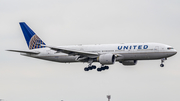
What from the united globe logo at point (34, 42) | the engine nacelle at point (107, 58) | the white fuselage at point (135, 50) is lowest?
the engine nacelle at point (107, 58)

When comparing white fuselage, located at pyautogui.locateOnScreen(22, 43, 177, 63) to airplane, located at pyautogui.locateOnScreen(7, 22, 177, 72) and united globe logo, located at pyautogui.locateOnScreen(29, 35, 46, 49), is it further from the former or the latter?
united globe logo, located at pyautogui.locateOnScreen(29, 35, 46, 49)

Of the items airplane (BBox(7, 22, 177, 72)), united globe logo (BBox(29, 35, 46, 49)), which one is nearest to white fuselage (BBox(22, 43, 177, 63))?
airplane (BBox(7, 22, 177, 72))

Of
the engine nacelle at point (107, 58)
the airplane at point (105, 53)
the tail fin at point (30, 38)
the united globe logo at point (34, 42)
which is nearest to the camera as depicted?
the engine nacelle at point (107, 58)

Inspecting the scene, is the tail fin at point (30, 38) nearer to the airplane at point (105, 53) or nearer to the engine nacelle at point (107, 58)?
the airplane at point (105, 53)

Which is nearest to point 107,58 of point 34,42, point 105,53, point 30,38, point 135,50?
point 105,53

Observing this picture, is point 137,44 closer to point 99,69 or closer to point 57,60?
point 99,69

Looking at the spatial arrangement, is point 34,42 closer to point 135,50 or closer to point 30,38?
point 30,38

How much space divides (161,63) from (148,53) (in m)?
4.18

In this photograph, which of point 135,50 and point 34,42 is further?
point 34,42

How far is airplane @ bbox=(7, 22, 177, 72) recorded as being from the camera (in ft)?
257

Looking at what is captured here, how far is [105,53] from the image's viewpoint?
81.2 metres

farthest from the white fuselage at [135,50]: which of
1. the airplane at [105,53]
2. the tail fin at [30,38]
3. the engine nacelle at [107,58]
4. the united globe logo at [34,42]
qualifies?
the tail fin at [30,38]

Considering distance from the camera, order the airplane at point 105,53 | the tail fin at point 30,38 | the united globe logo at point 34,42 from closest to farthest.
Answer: the airplane at point 105,53 < the united globe logo at point 34,42 < the tail fin at point 30,38

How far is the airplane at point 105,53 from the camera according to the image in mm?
78312
